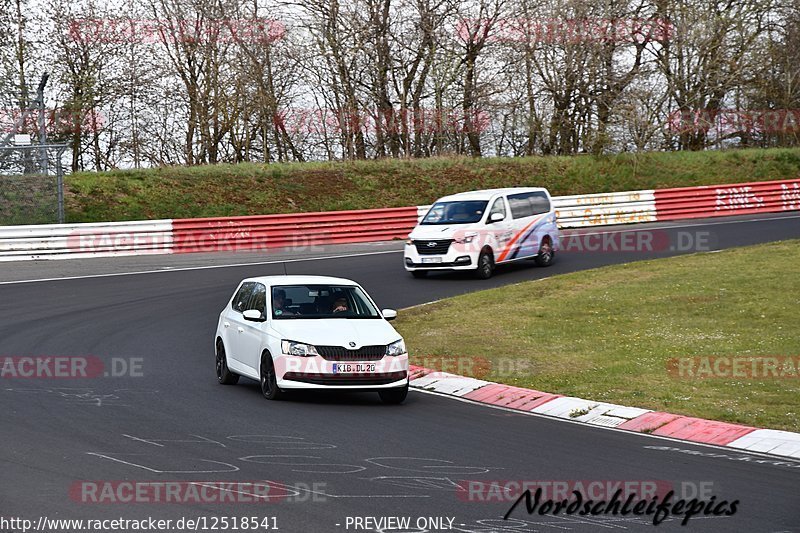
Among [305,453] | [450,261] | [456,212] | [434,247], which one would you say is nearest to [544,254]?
[456,212]

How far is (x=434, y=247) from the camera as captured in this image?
2534 cm

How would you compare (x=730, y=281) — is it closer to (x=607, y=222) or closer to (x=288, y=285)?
(x=288, y=285)

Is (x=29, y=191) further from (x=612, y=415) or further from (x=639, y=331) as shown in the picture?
(x=612, y=415)

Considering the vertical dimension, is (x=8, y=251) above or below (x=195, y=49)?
below

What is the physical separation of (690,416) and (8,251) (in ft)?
72.5

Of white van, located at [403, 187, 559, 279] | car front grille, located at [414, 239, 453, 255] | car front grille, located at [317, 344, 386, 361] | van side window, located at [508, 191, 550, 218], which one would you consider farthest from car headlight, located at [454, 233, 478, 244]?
car front grille, located at [317, 344, 386, 361]

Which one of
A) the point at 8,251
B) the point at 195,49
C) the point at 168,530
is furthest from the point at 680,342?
the point at 195,49

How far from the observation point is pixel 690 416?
39.1 feet

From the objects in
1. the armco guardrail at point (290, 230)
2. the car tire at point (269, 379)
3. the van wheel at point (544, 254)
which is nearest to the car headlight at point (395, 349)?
the car tire at point (269, 379)

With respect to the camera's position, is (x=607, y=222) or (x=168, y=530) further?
(x=607, y=222)

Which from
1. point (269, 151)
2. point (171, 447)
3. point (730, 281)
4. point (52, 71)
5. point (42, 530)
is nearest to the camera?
point (42, 530)

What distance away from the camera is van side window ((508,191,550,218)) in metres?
26.5

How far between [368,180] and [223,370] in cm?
2768

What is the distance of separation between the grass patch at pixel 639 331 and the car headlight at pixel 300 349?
125 inches
